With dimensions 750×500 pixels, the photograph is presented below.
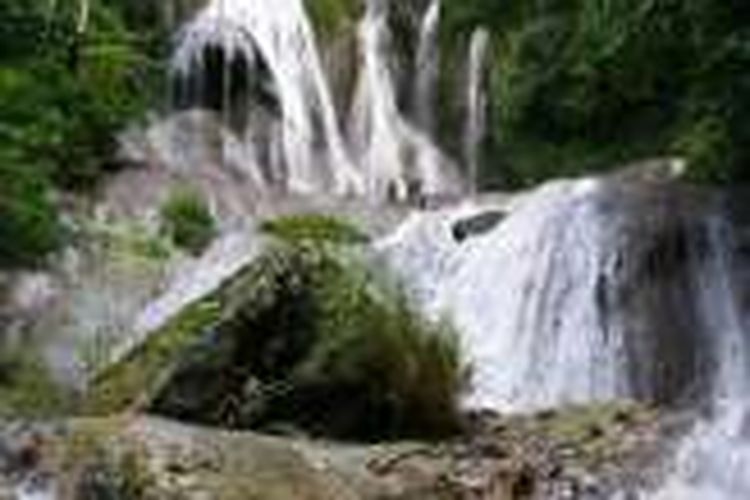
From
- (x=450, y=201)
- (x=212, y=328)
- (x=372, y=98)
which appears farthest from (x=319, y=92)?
(x=212, y=328)

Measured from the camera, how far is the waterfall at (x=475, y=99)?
1052 inches

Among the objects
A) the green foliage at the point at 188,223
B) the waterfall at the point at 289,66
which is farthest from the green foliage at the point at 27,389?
the waterfall at the point at 289,66

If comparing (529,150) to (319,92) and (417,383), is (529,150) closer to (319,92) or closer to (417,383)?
(319,92)

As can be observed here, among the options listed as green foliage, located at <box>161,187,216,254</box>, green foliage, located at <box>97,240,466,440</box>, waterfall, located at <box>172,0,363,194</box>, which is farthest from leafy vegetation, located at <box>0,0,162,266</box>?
green foliage, located at <box>97,240,466,440</box>

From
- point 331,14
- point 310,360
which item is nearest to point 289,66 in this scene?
point 331,14

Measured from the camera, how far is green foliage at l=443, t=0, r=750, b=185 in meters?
14.2

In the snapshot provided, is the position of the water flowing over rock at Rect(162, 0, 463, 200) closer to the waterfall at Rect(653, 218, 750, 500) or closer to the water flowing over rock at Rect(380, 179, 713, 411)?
the water flowing over rock at Rect(380, 179, 713, 411)

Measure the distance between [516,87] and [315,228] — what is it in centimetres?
241

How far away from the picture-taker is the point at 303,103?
26.7m

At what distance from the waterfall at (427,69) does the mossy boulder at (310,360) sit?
52.3 ft

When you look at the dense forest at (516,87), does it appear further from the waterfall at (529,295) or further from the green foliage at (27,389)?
the green foliage at (27,389)

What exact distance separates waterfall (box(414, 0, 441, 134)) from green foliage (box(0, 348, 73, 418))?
11.3 metres

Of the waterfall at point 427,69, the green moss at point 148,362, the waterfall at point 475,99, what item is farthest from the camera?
the waterfall at point 427,69

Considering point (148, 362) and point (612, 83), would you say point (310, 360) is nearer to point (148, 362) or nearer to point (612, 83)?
point (148, 362)
